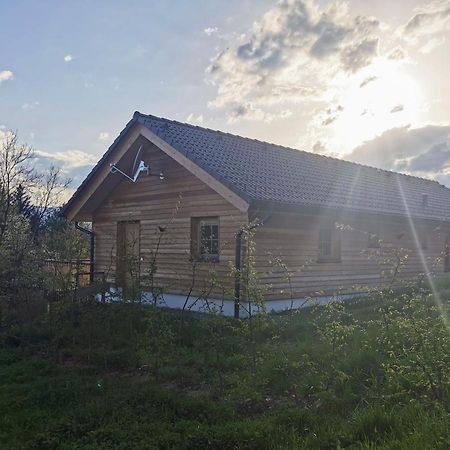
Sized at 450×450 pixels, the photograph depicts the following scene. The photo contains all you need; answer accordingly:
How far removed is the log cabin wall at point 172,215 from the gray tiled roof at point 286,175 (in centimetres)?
80

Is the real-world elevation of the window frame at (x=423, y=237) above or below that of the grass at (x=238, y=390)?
above

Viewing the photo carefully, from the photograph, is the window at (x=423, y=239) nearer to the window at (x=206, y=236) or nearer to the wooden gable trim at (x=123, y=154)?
the window at (x=206, y=236)

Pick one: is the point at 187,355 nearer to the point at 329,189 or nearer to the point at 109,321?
the point at 109,321

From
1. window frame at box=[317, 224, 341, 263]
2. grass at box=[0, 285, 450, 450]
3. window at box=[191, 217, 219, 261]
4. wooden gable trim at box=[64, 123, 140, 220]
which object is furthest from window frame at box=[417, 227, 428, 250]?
grass at box=[0, 285, 450, 450]

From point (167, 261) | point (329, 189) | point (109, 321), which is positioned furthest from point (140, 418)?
point (329, 189)

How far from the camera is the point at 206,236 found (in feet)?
41.9

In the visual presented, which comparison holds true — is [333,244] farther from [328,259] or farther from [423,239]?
[423,239]

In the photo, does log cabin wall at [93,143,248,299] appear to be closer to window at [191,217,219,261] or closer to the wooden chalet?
the wooden chalet

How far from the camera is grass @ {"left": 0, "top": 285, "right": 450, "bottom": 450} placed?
4594mm

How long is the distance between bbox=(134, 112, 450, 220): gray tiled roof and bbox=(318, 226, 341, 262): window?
0.98m

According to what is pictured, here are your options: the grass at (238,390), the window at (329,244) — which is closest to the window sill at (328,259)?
the window at (329,244)

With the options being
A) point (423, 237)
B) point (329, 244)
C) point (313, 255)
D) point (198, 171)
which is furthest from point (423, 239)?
point (198, 171)

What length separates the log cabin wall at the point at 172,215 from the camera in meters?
11.9

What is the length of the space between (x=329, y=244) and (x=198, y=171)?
15.3 ft
